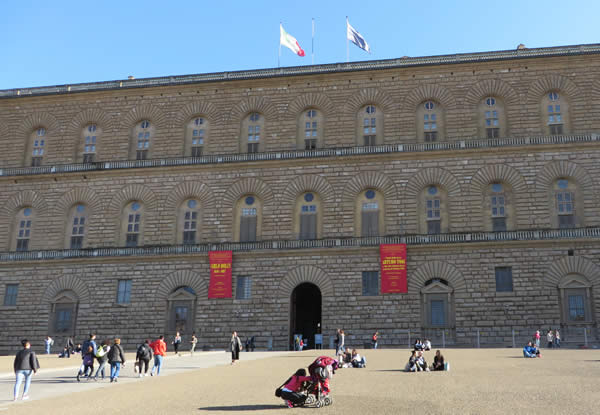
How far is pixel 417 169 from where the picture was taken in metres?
35.5

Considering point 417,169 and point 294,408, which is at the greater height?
point 417,169

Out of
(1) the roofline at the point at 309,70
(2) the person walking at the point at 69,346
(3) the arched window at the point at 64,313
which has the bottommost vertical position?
(2) the person walking at the point at 69,346

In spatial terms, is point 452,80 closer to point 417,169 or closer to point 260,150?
point 417,169

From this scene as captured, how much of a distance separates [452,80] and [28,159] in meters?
29.4

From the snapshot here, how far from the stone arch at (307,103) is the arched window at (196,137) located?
5892 mm

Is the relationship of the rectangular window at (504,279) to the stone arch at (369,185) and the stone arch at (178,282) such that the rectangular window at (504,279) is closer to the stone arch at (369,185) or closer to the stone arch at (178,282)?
the stone arch at (369,185)

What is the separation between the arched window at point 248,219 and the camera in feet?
121

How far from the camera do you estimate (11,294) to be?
3791 cm

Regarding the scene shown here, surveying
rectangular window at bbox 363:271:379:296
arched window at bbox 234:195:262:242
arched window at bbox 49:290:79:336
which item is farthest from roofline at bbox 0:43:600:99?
arched window at bbox 49:290:79:336

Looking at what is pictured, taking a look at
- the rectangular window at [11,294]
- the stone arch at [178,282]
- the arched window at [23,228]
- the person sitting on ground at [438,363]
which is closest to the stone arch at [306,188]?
the stone arch at [178,282]

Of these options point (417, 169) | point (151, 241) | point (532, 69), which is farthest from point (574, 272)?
point (151, 241)

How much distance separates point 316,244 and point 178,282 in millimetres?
8864

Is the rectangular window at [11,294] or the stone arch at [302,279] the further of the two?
the rectangular window at [11,294]

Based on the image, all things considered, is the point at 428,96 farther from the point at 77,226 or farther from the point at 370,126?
the point at 77,226
